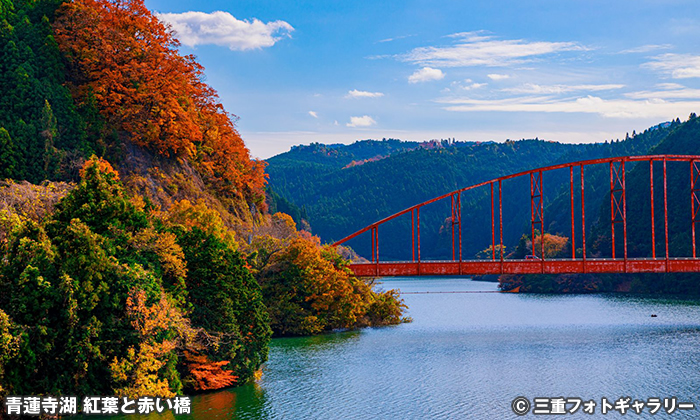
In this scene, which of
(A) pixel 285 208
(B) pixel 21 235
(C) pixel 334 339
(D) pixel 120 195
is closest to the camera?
(B) pixel 21 235

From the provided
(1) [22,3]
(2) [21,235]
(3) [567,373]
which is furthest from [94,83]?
(3) [567,373]

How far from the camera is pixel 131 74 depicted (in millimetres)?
61219

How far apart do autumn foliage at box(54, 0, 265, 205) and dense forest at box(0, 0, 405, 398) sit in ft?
0.40

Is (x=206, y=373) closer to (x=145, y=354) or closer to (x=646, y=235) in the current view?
(x=145, y=354)

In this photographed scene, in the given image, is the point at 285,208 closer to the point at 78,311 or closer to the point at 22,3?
the point at 22,3

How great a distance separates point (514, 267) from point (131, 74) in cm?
3290

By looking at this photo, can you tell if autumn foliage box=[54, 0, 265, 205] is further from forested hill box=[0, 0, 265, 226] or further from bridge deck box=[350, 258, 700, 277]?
bridge deck box=[350, 258, 700, 277]

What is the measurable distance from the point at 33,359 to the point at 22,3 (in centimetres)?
4139

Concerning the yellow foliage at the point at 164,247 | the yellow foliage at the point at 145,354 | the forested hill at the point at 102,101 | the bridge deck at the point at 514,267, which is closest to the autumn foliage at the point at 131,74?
the forested hill at the point at 102,101

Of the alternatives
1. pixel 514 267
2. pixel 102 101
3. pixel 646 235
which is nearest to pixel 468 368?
pixel 514 267

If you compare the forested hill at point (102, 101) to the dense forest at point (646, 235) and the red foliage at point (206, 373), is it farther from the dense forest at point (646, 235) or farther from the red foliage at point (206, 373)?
the dense forest at point (646, 235)

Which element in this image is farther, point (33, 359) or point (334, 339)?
point (334, 339)

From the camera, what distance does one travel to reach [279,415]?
32719 millimetres

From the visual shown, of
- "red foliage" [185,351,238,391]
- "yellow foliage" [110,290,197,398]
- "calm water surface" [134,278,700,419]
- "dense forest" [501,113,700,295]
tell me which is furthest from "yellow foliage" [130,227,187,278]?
"dense forest" [501,113,700,295]
